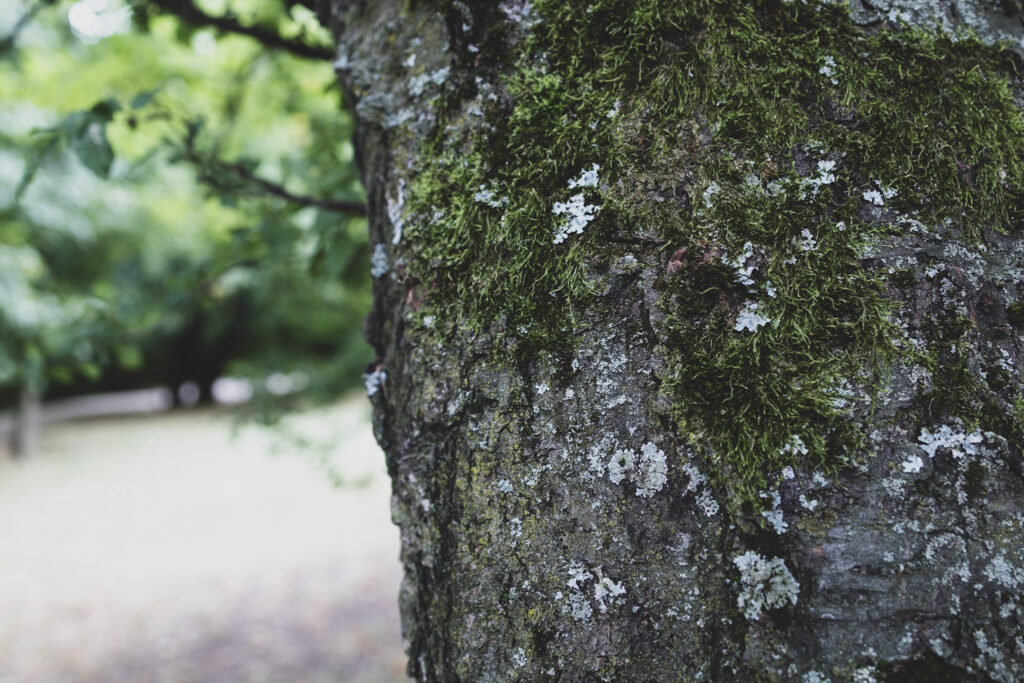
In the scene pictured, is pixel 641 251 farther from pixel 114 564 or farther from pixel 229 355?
pixel 229 355

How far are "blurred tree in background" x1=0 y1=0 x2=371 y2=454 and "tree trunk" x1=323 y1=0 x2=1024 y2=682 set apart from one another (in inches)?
48.0

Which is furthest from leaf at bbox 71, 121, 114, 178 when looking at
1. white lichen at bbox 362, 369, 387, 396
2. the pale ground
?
the pale ground

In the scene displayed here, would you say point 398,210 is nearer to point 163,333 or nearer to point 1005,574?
point 1005,574

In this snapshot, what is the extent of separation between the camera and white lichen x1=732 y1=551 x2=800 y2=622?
0.82m

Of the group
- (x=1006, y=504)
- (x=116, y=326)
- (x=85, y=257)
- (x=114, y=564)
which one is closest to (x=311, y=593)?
(x=114, y=564)

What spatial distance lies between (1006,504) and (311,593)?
7.22m

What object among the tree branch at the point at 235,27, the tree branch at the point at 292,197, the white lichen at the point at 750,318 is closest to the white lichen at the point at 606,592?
the white lichen at the point at 750,318

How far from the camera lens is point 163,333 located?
55.0 ft

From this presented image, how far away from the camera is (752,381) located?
0.88m

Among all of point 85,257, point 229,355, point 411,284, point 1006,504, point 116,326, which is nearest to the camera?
point 1006,504

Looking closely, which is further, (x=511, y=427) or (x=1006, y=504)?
(x=511, y=427)

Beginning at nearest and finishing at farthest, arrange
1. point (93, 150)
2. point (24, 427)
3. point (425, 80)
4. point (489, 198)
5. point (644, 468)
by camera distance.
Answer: point (644, 468) < point (489, 198) < point (425, 80) < point (93, 150) < point (24, 427)

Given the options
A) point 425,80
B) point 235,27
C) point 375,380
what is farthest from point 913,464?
point 235,27

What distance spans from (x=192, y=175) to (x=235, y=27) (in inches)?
151
